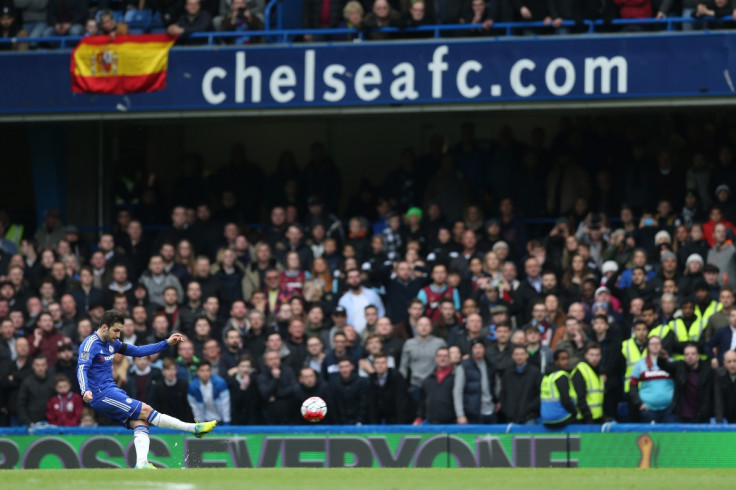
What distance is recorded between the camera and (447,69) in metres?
18.7

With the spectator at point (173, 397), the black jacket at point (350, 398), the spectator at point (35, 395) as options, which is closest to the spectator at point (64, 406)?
the spectator at point (35, 395)

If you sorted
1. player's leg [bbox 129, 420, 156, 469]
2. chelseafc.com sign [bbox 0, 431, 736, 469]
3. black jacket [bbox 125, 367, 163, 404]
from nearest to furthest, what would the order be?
player's leg [bbox 129, 420, 156, 469]
chelseafc.com sign [bbox 0, 431, 736, 469]
black jacket [bbox 125, 367, 163, 404]

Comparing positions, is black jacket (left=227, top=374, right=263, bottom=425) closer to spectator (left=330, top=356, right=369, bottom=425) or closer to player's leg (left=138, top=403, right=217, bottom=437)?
spectator (left=330, top=356, right=369, bottom=425)

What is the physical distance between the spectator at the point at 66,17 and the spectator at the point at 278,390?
5.21m

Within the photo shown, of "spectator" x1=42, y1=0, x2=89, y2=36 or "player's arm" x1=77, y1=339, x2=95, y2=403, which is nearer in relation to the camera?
"player's arm" x1=77, y1=339, x2=95, y2=403

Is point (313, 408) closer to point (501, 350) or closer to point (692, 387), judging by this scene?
point (501, 350)

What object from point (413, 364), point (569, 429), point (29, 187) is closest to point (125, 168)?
point (29, 187)

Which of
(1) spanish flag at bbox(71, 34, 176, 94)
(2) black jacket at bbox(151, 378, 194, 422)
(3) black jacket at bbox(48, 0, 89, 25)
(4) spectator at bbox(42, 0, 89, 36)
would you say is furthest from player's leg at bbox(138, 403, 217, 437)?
(3) black jacket at bbox(48, 0, 89, 25)

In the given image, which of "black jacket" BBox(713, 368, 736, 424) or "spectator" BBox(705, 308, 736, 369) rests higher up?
"spectator" BBox(705, 308, 736, 369)

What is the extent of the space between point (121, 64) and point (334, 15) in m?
A: 2.92

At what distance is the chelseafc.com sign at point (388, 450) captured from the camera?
50.1ft

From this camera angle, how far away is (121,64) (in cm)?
1947

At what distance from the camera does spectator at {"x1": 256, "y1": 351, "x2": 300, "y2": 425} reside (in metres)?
16.4

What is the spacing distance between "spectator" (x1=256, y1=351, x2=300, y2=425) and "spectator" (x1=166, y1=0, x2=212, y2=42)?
5.15 m
